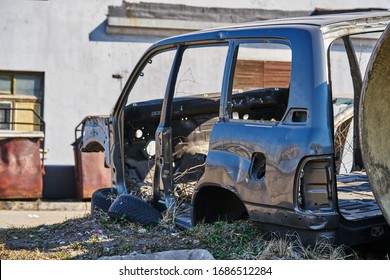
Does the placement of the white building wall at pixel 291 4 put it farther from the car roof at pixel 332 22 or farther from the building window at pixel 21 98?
the car roof at pixel 332 22

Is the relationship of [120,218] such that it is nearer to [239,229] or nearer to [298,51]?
[239,229]

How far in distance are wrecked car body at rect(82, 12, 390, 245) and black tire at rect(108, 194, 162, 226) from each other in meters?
0.13

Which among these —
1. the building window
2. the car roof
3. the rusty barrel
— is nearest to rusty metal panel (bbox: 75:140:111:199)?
the building window

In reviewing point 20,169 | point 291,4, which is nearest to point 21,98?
point 20,169

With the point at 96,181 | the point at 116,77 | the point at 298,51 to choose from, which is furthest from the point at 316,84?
the point at 116,77

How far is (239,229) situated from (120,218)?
4.59 feet

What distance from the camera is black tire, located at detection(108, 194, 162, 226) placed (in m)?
6.52

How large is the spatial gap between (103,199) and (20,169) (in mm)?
7517

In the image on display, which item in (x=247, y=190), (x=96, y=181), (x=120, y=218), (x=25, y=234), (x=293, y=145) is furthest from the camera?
(x=96, y=181)

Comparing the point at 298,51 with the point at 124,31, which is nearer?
the point at 298,51

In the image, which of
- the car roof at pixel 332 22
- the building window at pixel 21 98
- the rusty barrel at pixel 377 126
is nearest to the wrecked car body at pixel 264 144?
the car roof at pixel 332 22

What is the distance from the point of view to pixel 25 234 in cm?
723

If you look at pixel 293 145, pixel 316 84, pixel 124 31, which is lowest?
pixel 293 145

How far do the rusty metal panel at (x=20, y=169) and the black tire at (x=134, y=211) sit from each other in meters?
8.02
